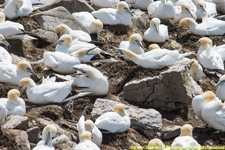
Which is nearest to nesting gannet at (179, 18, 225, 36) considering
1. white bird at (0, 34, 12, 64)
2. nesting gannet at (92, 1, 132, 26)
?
nesting gannet at (92, 1, 132, 26)

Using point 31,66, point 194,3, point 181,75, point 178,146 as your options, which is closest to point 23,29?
point 31,66

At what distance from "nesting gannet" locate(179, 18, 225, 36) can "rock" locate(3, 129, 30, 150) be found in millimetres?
7727

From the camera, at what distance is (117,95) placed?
1277 cm

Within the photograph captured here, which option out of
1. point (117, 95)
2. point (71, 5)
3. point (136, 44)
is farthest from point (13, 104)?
point (71, 5)

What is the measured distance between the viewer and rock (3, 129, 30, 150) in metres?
9.48

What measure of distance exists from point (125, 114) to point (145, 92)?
1.56 meters

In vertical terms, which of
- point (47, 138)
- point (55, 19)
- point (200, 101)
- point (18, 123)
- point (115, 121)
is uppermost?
point (47, 138)

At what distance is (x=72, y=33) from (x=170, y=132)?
14.2ft

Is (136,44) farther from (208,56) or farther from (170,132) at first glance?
(170,132)

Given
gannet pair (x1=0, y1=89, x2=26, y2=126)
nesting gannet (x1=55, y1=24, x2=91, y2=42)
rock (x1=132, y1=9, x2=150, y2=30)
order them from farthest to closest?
rock (x1=132, y1=9, x2=150, y2=30)
nesting gannet (x1=55, y1=24, x2=91, y2=42)
gannet pair (x1=0, y1=89, x2=26, y2=126)

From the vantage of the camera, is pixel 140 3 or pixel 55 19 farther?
pixel 140 3

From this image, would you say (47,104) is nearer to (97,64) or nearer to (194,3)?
(97,64)

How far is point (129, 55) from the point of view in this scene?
520 inches

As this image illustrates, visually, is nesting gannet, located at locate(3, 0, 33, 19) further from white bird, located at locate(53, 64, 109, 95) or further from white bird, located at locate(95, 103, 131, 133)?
white bird, located at locate(95, 103, 131, 133)
